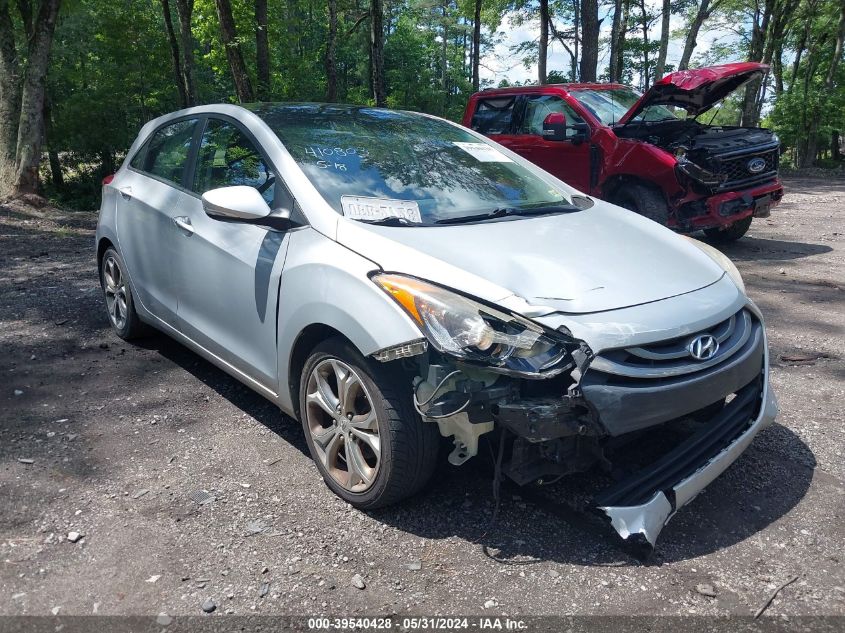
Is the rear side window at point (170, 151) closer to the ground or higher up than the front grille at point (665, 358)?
higher up

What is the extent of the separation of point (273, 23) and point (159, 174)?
21.2 metres

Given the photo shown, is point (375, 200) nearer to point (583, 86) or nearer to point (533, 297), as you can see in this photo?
point (533, 297)

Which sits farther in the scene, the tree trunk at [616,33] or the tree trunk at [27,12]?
the tree trunk at [616,33]

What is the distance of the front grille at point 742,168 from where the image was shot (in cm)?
765

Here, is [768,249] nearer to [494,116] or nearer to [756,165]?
[756,165]

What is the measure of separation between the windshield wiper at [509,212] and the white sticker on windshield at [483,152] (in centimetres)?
56

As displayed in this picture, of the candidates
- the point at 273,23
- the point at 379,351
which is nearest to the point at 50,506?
the point at 379,351

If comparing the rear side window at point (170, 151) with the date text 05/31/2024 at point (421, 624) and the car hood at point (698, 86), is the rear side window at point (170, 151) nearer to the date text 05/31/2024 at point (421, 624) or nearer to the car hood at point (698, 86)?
the date text 05/31/2024 at point (421, 624)

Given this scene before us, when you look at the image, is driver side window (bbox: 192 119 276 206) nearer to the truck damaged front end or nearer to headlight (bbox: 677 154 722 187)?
the truck damaged front end

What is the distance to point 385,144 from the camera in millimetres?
3914

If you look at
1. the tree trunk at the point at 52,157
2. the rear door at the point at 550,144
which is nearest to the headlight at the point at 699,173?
the rear door at the point at 550,144

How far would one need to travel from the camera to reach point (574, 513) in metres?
3.07

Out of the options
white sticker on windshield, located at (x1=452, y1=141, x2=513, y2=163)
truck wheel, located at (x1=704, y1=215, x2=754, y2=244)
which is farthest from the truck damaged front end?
truck wheel, located at (x1=704, y1=215, x2=754, y2=244)

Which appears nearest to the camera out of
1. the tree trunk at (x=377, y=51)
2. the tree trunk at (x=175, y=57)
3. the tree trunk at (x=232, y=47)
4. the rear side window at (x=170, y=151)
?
the rear side window at (x=170, y=151)
